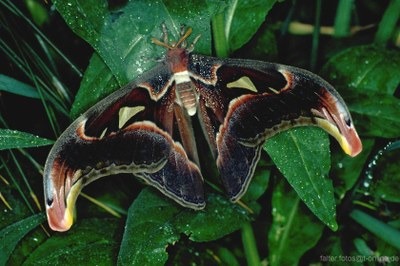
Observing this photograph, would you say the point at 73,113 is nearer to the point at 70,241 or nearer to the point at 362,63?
the point at 70,241

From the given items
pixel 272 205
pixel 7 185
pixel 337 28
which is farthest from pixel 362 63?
pixel 7 185

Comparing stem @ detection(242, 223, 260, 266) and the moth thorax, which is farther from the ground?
the moth thorax

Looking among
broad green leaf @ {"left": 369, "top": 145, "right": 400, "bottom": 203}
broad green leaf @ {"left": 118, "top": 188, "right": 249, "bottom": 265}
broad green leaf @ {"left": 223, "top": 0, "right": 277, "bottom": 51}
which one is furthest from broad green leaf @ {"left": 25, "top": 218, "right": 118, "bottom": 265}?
broad green leaf @ {"left": 369, "top": 145, "right": 400, "bottom": 203}

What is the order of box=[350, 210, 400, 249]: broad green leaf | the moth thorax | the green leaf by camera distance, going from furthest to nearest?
the green leaf < box=[350, 210, 400, 249]: broad green leaf < the moth thorax

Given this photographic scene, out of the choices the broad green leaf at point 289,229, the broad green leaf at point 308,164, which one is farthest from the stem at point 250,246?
the broad green leaf at point 308,164

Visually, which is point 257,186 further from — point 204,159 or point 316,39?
point 316,39

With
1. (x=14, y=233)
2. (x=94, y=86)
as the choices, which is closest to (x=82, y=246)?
(x=14, y=233)

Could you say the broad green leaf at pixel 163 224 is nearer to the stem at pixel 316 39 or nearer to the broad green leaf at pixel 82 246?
the broad green leaf at pixel 82 246

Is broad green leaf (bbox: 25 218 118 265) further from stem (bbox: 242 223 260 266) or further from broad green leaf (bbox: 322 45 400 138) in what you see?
broad green leaf (bbox: 322 45 400 138)
